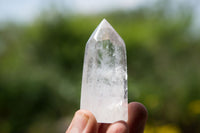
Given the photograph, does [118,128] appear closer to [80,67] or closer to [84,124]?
[84,124]

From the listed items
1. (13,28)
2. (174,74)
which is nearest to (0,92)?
(13,28)

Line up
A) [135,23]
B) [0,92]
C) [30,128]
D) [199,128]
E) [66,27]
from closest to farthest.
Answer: [199,128] < [30,128] < [0,92] < [66,27] < [135,23]

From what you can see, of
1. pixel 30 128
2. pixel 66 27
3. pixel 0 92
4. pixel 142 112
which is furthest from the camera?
pixel 66 27

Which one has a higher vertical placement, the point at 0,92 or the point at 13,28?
the point at 13,28

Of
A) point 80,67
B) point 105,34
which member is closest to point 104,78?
point 105,34

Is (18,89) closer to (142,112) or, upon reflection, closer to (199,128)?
(199,128)

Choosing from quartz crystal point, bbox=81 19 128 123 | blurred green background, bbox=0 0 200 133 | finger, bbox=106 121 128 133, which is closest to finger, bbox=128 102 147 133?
quartz crystal point, bbox=81 19 128 123

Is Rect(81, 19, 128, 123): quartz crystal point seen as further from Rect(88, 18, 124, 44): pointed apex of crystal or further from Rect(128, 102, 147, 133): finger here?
Rect(128, 102, 147, 133): finger
